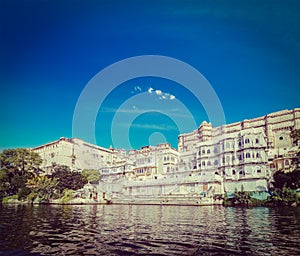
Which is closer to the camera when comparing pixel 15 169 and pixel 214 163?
pixel 214 163

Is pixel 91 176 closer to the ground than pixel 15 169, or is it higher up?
closer to the ground

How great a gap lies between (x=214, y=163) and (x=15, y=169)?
43.1 m

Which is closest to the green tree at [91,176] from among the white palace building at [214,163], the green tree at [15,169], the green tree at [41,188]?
the white palace building at [214,163]

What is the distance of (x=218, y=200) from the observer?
42.1m

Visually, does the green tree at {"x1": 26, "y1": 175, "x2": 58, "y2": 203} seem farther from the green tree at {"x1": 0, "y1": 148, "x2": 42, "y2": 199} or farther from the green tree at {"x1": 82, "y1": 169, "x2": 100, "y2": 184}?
the green tree at {"x1": 82, "y1": 169, "x2": 100, "y2": 184}

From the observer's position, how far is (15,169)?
6150 cm

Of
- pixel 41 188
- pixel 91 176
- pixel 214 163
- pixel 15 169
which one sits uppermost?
pixel 214 163

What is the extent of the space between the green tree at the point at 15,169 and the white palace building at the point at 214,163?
1655 centimetres

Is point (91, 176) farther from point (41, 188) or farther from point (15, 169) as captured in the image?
point (15, 169)

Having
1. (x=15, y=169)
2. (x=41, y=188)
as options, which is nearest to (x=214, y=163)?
(x=41, y=188)

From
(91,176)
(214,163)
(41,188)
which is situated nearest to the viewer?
(41,188)

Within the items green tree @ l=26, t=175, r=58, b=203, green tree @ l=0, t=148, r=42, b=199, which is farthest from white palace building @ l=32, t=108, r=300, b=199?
green tree @ l=0, t=148, r=42, b=199

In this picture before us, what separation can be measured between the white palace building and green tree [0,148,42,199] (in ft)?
54.3

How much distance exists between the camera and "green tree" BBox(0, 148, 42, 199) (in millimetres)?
56281
